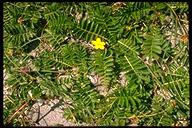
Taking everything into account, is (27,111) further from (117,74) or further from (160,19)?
(160,19)

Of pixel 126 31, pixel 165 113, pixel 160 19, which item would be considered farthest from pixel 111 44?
pixel 165 113

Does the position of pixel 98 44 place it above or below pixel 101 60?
above

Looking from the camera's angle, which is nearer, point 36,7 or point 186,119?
point 186,119

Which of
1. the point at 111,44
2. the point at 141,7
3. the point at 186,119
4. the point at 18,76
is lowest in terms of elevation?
the point at 186,119

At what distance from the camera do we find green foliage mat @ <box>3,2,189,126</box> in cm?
326

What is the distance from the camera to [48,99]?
3389 mm

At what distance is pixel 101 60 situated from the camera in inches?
131

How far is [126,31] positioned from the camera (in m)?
3.40

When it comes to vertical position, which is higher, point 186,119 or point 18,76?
point 18,76

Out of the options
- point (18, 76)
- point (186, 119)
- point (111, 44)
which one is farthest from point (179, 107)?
point (18, 76)

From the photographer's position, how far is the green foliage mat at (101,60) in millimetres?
3258

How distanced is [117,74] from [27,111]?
68cm

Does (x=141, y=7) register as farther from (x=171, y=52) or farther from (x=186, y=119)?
(x=186, y=119)

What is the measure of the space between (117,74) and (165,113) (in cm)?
43
